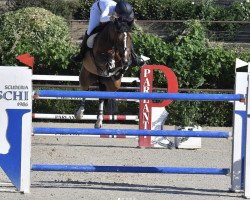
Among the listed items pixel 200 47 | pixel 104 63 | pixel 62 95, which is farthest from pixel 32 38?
pixel 62 95

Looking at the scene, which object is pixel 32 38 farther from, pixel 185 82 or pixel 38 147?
pixel 38 147

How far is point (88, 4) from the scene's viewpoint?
30.0 m

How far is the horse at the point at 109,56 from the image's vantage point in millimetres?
11117

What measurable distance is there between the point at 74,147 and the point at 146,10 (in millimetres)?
17185

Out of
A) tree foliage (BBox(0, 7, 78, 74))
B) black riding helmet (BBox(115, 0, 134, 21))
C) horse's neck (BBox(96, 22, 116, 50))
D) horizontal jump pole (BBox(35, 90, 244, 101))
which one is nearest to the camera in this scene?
horizontal jump pole (BBox(35, 90, 244, 101))

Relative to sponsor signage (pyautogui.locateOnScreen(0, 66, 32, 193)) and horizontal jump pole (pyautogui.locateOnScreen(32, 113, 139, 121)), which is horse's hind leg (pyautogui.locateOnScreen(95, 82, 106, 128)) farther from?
sponsor signage (pyautogui.locateOnScreen(0, 66, 32, 193))

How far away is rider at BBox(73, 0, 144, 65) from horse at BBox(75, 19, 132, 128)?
0.09m

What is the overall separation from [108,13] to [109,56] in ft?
2.11

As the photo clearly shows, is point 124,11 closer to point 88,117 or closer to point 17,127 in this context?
point 17,127

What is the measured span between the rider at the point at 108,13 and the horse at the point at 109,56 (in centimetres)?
9

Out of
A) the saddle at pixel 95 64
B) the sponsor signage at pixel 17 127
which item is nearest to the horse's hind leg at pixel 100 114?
the saddle at pixel 95 64

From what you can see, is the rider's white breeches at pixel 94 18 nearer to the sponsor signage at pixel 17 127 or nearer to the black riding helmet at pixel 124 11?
the black riding helmet at pixel 124 11

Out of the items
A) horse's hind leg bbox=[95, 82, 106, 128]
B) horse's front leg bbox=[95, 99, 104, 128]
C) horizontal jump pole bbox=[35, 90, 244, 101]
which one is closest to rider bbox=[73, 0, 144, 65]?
horse's hind leg bbox=[95, 82, 106, 128]

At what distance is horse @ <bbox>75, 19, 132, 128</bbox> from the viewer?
438 inches
